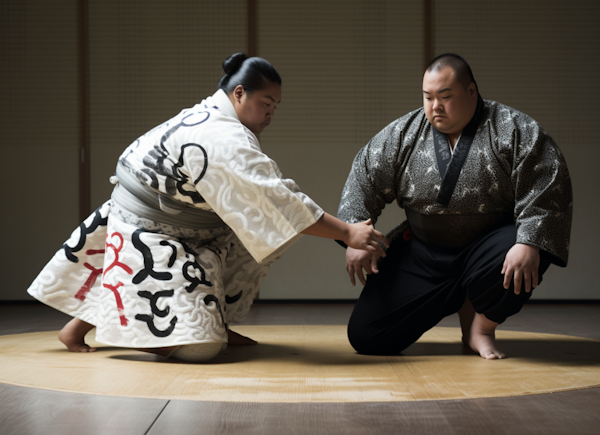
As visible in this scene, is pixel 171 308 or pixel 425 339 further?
pixel 425 339

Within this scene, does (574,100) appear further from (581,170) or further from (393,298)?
(393,298)

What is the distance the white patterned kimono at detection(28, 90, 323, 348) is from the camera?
167 centimetres

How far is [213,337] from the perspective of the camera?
1.74 metres

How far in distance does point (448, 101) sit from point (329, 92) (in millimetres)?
2447

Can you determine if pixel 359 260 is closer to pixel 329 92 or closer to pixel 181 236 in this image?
pixel 181 236

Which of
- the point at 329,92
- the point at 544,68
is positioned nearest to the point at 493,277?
the point at 329,92

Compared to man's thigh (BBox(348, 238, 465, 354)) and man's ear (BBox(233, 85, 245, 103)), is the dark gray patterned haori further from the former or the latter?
man's ear (BBox(233, 85, 245, 103))

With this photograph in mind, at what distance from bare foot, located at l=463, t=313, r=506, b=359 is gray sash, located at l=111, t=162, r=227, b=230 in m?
0.96

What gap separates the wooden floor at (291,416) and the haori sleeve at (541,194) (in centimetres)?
47

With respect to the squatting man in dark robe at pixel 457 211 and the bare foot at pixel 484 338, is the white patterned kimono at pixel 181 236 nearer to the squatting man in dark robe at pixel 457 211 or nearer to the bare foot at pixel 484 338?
the squatting man in dark robe at pixel 457 211

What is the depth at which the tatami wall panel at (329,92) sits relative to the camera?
423 cm

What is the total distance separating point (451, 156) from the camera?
1.91 meters

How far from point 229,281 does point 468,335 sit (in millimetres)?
907

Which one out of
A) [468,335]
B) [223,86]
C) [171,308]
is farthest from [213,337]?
[468,335]
